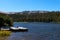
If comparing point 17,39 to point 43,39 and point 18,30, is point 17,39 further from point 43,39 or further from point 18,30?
point 18,30

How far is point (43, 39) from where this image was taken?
36594 millimetres

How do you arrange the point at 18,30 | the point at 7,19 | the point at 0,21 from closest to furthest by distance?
the point at 18,30
the point at 0,21
the point at 7,19

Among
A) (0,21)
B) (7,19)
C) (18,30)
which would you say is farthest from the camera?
(7,19)

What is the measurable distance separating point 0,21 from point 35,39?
27.2 metres

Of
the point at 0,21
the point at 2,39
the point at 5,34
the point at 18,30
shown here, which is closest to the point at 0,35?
the point at 5,34

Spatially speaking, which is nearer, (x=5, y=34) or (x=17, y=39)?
(x=17, y=39)

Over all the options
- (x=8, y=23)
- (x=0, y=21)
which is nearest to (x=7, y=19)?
(x=8, y=23)

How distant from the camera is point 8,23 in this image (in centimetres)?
7969

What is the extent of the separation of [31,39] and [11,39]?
11.1 feet

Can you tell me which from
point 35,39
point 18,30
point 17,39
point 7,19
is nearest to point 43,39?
point 35,39

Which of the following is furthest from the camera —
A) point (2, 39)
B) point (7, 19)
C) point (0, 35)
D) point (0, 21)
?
point (7, 19)

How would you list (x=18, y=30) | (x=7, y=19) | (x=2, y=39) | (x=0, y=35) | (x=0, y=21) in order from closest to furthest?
(x=2, y=39), (x=0, y=35), (x=18, y=30), (x=0, y=21), (x=7, y=19)

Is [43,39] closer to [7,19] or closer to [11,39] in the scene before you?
[11,39]

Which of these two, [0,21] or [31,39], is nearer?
[31,39]
